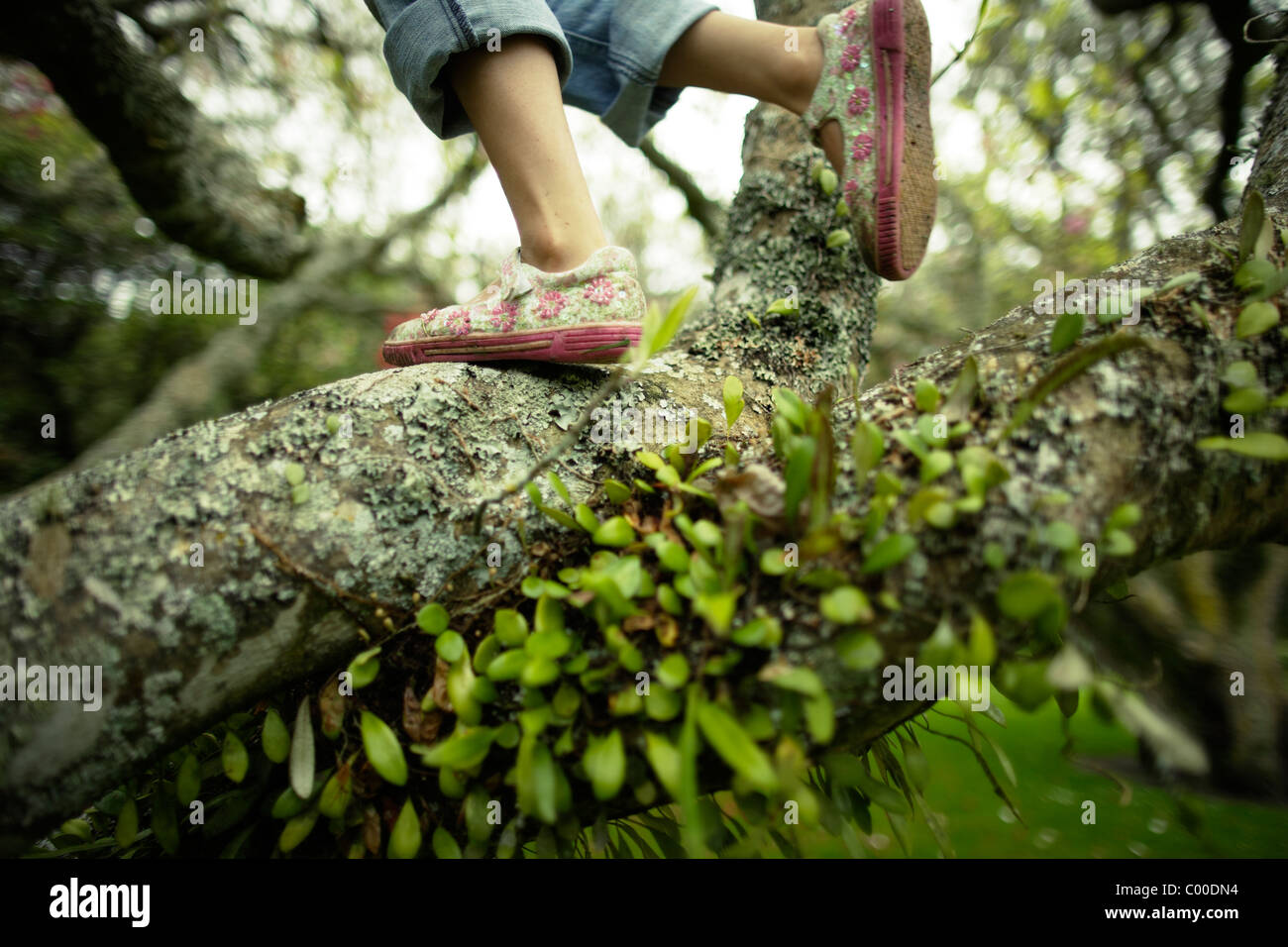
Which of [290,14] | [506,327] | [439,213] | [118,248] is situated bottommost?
[506,327]

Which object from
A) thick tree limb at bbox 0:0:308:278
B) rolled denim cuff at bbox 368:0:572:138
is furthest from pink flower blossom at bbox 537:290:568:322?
thick tree limb at bbox 0:0:308:278

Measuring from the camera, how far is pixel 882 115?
144 centimetres

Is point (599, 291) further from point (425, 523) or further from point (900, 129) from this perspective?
point (900, 129)

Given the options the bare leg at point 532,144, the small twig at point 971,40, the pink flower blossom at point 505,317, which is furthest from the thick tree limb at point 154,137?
the small twig at point 971,40

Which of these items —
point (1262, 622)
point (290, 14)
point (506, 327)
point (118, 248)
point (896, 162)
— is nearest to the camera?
point (506, 327)

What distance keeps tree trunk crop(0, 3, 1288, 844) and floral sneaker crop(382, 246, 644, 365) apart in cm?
12

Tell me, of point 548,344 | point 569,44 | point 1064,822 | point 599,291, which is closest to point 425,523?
point 548,344

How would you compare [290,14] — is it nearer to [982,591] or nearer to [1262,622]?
[982,591]

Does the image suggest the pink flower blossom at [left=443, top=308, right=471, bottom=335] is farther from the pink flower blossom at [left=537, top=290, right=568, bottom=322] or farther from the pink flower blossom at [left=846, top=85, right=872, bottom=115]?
the pink flower blossom at [left=846, top=85, right=872, bottom=115]

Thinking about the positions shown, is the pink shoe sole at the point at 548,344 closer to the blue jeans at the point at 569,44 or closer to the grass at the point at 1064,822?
the blue jeans at the point at 569,44

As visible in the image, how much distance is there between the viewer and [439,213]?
20.9ft

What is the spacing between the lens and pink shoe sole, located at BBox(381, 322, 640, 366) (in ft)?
4.08
